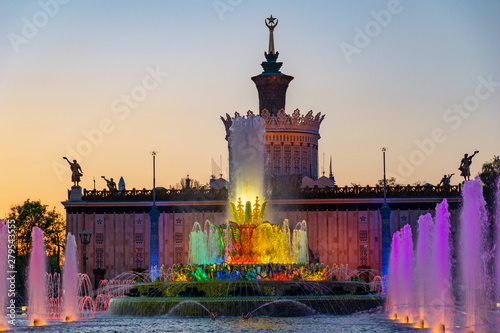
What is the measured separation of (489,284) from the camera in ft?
233

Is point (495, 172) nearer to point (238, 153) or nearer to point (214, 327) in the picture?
point (238, 153)

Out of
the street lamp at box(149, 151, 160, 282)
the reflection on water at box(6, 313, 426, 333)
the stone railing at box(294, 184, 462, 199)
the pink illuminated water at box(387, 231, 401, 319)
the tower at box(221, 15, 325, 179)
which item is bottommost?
the reflection on water at box(6, 313, 426, 333)

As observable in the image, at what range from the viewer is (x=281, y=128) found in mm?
89000

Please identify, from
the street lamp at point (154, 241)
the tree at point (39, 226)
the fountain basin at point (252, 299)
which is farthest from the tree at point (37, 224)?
the fountain basin at point (252, 299)

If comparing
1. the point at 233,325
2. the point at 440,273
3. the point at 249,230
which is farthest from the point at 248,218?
the point at 233,325

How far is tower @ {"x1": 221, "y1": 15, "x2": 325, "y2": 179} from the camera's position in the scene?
3506 inches

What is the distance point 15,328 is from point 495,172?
4644 centimetres

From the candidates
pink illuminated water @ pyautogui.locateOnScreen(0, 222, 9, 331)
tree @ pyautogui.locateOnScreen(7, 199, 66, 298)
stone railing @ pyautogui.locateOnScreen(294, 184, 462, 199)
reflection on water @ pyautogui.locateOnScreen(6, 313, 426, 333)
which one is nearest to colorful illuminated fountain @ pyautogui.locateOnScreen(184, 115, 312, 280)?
reflection on water @ pyautogui.locateOnScreen(6, 313, 426, 333)

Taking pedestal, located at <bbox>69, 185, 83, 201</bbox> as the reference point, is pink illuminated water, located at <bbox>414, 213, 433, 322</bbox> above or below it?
below

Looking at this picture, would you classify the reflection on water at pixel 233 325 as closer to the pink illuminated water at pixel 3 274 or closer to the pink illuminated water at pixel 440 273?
the pink illuminated water at pixel 3 274

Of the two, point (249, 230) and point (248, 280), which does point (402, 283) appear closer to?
point (249, 230)

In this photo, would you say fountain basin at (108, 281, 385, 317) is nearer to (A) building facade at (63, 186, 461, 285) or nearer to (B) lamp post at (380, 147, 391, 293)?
(B) lamp post at (380, 147, 391, 293)

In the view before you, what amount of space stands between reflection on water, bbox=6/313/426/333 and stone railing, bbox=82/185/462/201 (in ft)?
122

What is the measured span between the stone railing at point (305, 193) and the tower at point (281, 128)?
4206 mm
